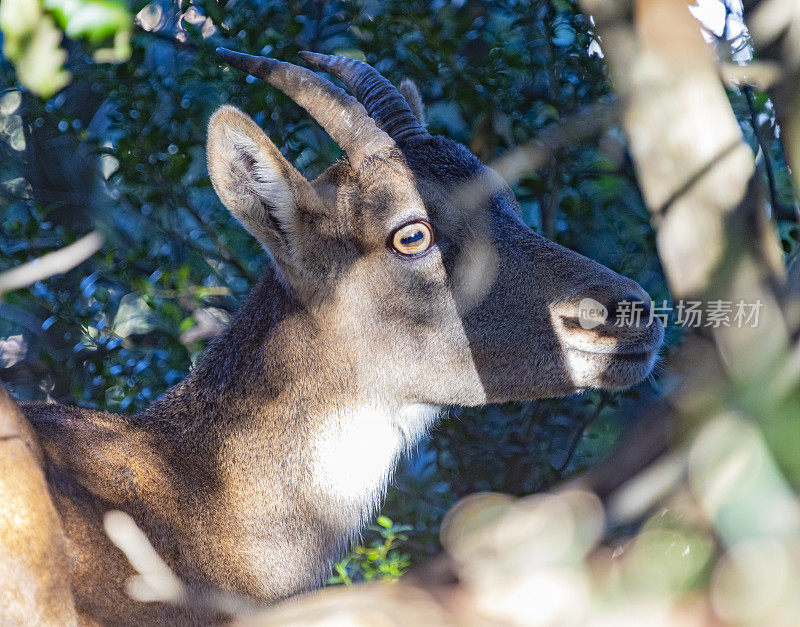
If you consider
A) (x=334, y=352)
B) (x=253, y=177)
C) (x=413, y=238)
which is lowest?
(x=334, y=352)

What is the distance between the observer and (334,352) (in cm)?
385

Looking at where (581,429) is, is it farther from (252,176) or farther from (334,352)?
(252,176)

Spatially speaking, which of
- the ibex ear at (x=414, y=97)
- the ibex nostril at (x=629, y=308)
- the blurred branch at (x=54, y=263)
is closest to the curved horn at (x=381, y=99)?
the ibex ear at (x=414, y=97)

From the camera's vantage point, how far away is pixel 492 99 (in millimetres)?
5504

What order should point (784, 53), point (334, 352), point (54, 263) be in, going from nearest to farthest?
point (54, 263)
point (784, 53)
point (334, 352)

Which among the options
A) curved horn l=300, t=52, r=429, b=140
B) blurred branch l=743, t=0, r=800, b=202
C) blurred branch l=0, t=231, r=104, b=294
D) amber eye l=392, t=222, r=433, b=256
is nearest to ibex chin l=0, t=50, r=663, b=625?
amber eye l=392, t=222, r=433, b=256

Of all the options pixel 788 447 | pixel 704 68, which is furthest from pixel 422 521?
pixel 788 447

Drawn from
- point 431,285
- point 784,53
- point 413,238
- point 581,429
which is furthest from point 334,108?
point 581,429

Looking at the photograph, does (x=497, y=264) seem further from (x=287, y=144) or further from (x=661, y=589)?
(x=661, y=589)

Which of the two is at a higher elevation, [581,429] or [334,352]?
[334,352]

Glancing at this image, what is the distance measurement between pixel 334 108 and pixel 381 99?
381mm

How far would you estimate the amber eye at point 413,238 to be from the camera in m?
3.93

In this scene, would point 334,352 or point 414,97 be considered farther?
point 414,97

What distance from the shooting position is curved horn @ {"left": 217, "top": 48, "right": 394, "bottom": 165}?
163 inches
